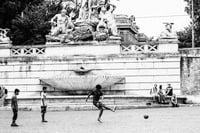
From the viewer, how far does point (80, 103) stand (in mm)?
29391

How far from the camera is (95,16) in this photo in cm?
3516

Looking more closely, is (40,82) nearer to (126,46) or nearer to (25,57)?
(25,57)

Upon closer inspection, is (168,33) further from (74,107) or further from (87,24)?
(74,107)

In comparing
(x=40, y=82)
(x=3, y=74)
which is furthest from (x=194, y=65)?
(x=3, y=74)

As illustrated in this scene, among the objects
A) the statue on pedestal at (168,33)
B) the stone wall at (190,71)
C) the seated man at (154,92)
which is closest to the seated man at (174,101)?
the seated man at (154,92)

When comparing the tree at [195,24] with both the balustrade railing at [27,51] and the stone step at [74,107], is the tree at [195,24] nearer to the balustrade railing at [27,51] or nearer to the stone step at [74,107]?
the balustrade railing at [27,51]

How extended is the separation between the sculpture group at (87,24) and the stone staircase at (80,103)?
5.33 meters

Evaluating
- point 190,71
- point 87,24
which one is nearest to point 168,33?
point 190,71

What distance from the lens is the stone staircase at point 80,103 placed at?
2798 centimetres

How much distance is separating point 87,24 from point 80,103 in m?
7.09

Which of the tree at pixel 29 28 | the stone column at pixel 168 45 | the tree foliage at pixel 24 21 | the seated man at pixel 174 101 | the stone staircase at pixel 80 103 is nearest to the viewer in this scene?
the stone staircase at pixel 80 103

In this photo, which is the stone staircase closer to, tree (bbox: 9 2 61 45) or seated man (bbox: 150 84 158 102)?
seated man (bbox: 150 84 158 102)

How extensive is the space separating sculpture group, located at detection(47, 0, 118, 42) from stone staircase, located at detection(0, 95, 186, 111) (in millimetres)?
5330

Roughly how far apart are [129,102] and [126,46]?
527cm
